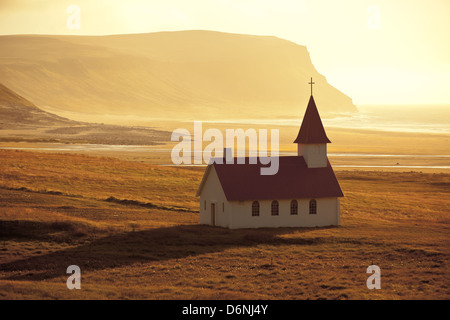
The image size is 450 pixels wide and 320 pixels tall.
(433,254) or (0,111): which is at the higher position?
(0,111)

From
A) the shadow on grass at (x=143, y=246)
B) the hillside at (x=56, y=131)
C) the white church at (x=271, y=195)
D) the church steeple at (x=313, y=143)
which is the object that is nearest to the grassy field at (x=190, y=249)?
the shadow on grass at (x=143, y=246)

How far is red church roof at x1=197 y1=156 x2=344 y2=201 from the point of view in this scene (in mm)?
51156

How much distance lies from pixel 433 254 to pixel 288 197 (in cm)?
1208

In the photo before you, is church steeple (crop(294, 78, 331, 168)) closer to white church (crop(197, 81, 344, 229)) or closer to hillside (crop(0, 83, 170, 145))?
white church (crop(197, 81, 344, 229))

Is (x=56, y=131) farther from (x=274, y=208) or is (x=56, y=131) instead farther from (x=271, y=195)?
(x=271, y=195)

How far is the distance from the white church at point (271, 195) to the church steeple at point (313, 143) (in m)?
0.11

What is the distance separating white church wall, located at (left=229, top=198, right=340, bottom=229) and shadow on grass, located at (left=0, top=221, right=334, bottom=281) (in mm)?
1179

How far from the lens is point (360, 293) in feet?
112

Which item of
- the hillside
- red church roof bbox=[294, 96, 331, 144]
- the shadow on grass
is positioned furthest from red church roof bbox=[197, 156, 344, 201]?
the hillside

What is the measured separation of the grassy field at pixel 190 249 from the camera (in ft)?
115

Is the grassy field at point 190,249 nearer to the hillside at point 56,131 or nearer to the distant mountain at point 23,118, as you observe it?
the hillside at point 56,131
